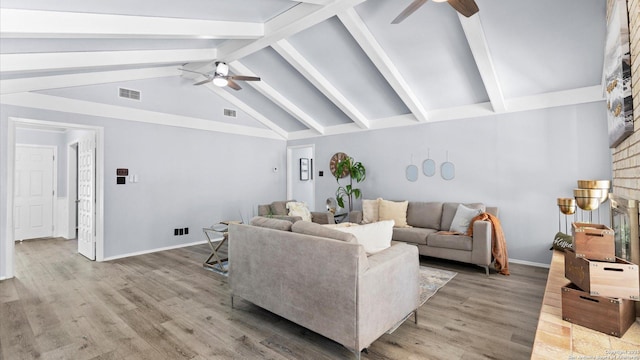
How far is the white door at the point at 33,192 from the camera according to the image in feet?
20.7

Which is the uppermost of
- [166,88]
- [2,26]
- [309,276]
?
[166,88]

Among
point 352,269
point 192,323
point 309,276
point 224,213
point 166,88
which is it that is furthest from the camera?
point 224,213

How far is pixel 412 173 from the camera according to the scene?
567 centimetres

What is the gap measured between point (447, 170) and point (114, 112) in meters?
5.96

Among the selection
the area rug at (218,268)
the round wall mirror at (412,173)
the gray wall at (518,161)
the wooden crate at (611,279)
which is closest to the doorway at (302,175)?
the round wall mirror at (412,173)

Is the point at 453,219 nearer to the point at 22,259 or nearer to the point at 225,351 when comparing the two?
the point at 225,351

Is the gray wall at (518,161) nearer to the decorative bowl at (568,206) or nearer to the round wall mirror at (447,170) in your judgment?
the round wall mirror at (447,170)

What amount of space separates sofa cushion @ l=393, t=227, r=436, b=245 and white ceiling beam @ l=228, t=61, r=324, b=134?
10.8 feet

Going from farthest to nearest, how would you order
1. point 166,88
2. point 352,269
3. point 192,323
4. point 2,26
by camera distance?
1. point 166,88
2. point 192,323
3. point 2,26
4. point 352,269

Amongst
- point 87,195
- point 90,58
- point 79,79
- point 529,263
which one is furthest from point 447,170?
point 87,195

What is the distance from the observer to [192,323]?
8.77 feet

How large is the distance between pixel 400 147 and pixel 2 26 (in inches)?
218

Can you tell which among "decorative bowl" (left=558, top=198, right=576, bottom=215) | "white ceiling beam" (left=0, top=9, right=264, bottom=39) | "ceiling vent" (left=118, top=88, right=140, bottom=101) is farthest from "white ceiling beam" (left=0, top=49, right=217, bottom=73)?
"decorative bowl" (left=558, top=198, right=576, bottom=215)

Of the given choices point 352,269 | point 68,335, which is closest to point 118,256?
point 68,335
